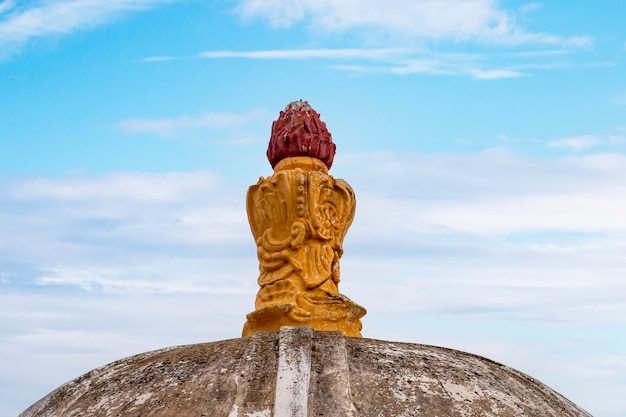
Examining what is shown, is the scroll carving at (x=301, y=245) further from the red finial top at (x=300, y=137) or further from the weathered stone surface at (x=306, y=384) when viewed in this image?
the weathered stone surface at (x=306, y=384)

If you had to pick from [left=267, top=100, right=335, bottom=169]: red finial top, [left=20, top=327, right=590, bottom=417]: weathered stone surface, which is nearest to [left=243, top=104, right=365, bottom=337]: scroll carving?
[left=267, top=100, right=335, bottom=169]: red finial top

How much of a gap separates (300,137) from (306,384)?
371 centimetres

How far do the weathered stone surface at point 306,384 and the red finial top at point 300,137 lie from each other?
2.70m

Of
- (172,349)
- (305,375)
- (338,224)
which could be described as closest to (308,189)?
(338,224)

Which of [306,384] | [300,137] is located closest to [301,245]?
[300,137]

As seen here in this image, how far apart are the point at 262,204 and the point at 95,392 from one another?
279 centimetres

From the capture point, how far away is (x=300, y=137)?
1053 centimetres

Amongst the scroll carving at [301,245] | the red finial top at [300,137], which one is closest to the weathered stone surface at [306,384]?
the scroll carving at [301,245]

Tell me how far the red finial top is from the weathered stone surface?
8.84ft

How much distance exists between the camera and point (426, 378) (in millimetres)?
7898

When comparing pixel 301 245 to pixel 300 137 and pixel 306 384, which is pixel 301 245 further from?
pixel 306 384

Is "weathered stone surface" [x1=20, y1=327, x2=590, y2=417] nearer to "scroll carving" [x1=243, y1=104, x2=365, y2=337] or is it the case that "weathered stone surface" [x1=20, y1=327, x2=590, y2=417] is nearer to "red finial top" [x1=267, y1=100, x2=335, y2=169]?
"scroll carving" [x1=243, y1=104, x2=365, y2=337]

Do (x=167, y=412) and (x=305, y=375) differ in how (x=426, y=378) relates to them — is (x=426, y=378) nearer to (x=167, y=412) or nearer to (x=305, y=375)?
(x=305, y=375)

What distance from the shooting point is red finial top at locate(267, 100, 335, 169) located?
10531 mm
